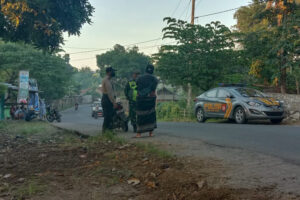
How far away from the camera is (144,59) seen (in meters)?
60.2

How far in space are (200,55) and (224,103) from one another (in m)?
6.07

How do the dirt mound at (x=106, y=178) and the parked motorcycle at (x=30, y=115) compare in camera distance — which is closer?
the dirt mound at (x=106, y=178)

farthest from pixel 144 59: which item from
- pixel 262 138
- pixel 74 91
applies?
pixel 262 138

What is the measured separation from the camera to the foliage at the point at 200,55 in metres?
18.6

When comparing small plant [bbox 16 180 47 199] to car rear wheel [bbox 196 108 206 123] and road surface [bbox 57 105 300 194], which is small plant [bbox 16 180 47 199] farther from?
car rear wheel [bbox 196 108 206 123]

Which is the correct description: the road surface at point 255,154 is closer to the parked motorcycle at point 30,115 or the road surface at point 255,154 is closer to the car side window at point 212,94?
the car side window at point 212,94

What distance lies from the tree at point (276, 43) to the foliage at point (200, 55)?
1.12m

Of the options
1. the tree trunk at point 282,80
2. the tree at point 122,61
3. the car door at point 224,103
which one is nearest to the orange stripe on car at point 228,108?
the car door at point 224,103

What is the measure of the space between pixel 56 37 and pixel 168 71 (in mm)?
8464

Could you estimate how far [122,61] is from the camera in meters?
58.3

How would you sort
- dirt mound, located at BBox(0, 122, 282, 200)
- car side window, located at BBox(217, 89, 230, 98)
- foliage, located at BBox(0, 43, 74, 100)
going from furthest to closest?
foliage, located at BBox(0, 43, 74, 100) < car side window, located at BBox(217, 89, 230, 98) < dirt mound, located at BBox(0, 122, 282, 200)

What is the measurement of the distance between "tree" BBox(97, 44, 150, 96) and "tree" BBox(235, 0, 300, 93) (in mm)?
39170

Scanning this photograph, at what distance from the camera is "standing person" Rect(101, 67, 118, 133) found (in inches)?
336

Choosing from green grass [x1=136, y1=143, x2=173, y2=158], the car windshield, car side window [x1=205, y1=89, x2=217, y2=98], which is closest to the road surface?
green grass [x1=136, y1=143, x2=173, y2=158]
